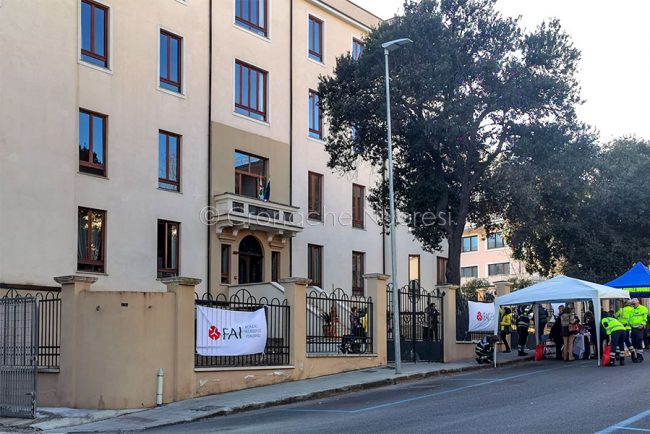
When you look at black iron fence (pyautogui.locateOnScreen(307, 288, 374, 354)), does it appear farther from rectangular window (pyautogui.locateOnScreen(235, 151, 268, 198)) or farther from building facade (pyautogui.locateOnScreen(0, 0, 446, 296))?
rectangular window (pyautogui.locateOnScreen(235, 151, 268, 198))

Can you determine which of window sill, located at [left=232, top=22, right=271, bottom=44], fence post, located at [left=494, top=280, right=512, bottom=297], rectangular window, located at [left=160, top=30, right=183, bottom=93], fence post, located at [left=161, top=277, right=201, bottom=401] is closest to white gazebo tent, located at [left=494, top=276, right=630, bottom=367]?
fence post, located at [left=494, top=280, right=512, bottom=297]

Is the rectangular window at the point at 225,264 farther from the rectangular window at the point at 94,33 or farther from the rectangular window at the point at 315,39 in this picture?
the rectangular window at the point at 315,39

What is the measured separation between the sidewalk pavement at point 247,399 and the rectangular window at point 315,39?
16562 millimetres

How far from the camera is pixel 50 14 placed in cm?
2397

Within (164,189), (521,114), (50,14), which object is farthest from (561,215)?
(50,14)

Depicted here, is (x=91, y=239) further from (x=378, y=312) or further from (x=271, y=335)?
(x=378, y=312)

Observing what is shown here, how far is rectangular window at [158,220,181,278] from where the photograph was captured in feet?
89.6

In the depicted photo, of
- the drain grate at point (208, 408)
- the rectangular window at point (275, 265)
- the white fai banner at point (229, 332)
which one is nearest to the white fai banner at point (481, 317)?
the white fai banner at point (229, 332)

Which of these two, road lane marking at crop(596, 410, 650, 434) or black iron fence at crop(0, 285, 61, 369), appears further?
black iron fence at crop(0, 285, 61, 369)

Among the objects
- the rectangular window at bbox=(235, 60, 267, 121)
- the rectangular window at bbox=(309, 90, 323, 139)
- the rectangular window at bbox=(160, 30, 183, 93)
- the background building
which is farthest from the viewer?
the background building

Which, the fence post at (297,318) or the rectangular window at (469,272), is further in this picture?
the rectangular window at (469,272)

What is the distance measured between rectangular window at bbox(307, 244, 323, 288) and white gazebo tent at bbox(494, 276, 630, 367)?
10.7m

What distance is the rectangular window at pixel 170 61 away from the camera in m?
27.8

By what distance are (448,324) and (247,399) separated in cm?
862
